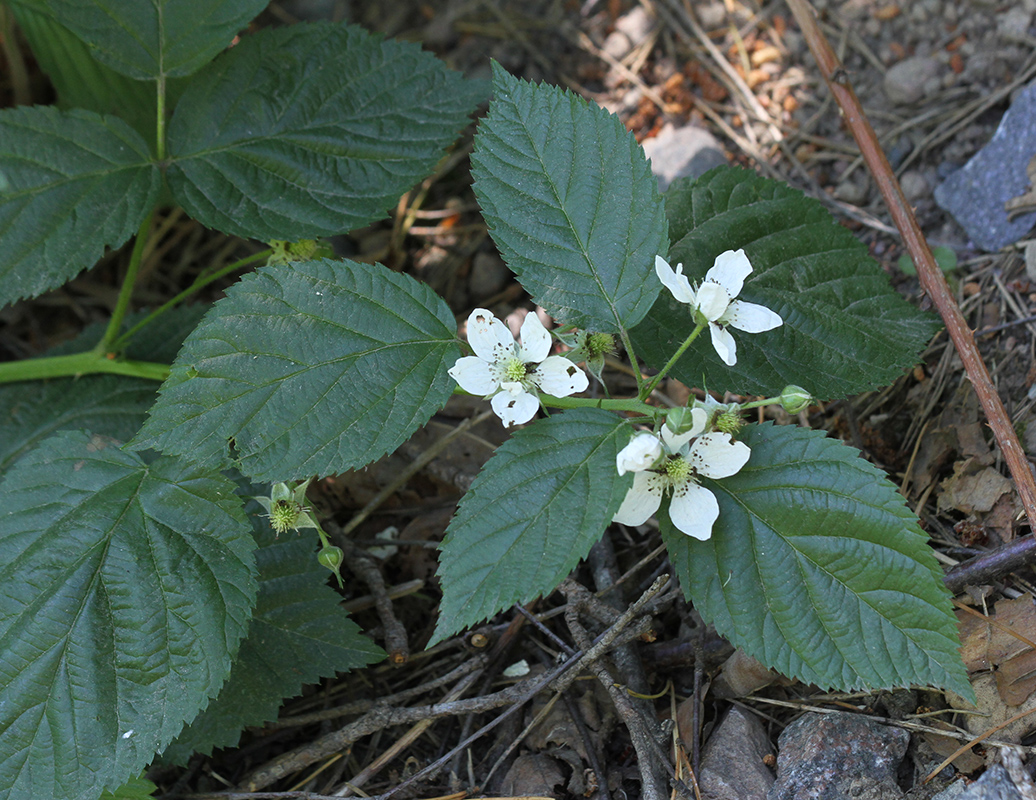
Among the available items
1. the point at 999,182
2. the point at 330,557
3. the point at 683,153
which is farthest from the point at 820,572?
the point at 683,153

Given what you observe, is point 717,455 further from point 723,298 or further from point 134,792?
point 134,792

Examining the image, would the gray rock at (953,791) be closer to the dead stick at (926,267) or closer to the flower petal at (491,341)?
the dead stick at (926,267)

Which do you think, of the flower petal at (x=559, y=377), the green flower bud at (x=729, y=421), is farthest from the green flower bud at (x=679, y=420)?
the flower petal at (x=559, y=377)

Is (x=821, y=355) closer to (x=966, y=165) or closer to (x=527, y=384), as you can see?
(x=527, y=384)

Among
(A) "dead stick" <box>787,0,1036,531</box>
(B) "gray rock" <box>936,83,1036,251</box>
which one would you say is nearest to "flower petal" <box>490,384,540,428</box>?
(A) "dead stick" <box>787,0,1036,531</box>

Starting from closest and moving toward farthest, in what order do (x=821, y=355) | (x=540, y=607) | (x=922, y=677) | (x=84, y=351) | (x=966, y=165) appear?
(x=922, y=677), (x=821, y=355), (x=540, y=607), (x=966, y=165), (x=84, y=351)

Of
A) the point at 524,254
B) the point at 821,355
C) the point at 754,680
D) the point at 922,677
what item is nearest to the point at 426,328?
the point at 524,254
